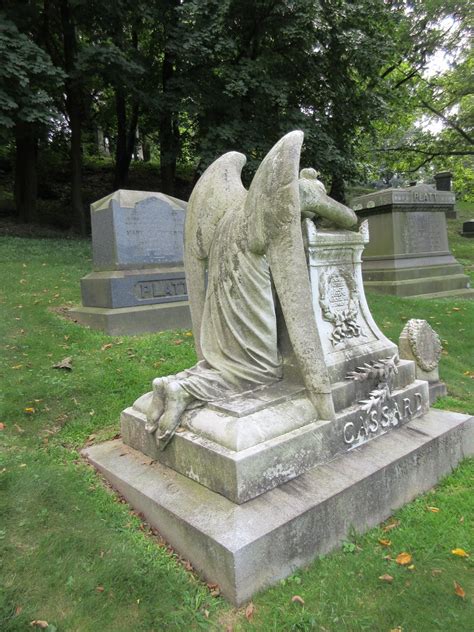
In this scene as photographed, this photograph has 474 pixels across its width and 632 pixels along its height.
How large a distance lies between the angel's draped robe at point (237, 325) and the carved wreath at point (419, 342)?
2.04 meters

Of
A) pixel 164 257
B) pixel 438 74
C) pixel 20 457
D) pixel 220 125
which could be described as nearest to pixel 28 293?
pixel 164 257

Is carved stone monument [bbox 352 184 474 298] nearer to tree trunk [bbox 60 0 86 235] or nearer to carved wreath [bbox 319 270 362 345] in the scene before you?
carved wreath [bbox 319 270 362 345]

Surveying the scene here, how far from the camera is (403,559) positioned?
2525 millimetres

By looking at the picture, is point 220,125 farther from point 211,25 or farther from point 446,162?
point 446,162

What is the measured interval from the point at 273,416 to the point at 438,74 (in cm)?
2221

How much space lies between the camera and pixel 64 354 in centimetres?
568

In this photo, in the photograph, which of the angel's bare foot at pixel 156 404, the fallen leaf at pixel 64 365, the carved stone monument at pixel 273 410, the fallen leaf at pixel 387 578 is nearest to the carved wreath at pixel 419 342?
the carved stone monument at pixel 273 410

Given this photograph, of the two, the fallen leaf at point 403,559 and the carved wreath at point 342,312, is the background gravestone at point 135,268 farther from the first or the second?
the fallen leaf at point 403,559

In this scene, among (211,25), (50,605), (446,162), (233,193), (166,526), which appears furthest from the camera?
(446,162)

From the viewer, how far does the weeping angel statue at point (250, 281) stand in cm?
277

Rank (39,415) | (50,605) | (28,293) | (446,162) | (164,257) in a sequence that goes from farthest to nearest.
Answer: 1. (446,162)
2. (28,293)
3. (164,257)
4. (39,415)
5. (50,605)

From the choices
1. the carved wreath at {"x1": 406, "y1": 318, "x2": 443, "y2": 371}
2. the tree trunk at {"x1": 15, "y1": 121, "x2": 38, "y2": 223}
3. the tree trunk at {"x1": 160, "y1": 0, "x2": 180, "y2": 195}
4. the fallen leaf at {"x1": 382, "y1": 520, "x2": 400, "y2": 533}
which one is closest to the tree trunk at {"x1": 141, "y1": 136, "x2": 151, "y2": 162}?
the tree trunk at {"x1": 160, "y1": 0, "x2": 180, "y2": 195}

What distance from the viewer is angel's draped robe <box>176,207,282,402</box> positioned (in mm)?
2957

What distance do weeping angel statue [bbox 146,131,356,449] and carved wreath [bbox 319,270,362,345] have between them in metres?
0.44
